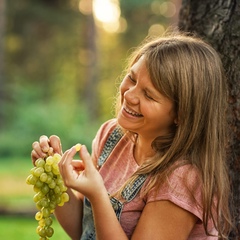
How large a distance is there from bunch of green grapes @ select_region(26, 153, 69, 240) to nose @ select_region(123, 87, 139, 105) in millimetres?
316

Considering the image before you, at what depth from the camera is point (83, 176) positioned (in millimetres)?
2020

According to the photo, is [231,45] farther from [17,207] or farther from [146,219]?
[17,207]

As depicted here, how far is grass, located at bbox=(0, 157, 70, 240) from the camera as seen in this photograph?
19.8ft

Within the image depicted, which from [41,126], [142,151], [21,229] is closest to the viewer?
[142,151]

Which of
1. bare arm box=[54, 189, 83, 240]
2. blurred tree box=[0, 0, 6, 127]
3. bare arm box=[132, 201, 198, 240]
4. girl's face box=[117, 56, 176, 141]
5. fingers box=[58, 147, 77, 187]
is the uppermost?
girl's face box=[117, 56, 176, 141]

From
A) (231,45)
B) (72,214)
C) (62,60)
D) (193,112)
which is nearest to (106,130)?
(72,214)

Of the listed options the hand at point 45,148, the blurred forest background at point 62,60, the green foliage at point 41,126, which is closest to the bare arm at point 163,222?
the hand at point 45,148

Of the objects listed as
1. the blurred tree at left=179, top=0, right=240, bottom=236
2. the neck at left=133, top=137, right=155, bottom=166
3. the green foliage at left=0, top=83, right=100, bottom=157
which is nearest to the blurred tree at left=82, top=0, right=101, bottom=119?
the green foliage at left=0, top=83, right=100, bottom=157

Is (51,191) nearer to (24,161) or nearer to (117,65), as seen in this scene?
(24,161)

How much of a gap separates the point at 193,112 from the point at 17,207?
5.11 meters

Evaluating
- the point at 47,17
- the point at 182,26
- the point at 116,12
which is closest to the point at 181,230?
the point at 182,26

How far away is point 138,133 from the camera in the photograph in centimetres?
229

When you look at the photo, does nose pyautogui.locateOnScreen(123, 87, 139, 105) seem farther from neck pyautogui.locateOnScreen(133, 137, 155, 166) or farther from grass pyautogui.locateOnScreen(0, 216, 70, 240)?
grass pyautogui.locateOnScreen(0, 216, 70, 240)

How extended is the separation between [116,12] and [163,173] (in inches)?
804
